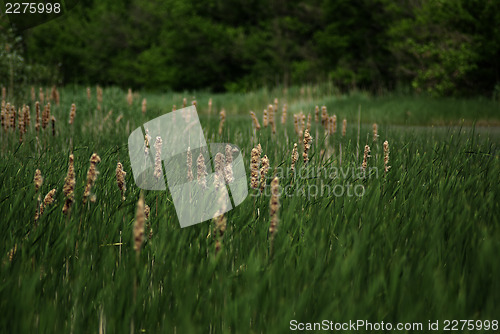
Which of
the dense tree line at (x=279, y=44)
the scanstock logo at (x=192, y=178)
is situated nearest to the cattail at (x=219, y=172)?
the scanstock logo at (x=192, y=178)

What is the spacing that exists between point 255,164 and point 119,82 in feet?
107

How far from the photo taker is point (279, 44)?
26.0m

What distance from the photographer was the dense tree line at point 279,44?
1697 centimetres

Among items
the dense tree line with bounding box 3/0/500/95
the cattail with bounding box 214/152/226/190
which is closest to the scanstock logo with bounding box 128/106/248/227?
the cattail with bounding box 214/152/226/190

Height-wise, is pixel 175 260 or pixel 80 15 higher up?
pixel 80 15

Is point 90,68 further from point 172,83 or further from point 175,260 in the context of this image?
point 175,260

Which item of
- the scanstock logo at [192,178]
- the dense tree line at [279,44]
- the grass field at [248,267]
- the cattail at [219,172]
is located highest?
the dense tree line at [279,44]

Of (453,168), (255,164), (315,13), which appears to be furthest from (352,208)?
(315,13)

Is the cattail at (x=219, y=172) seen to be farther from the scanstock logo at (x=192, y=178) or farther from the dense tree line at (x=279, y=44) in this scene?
the dense tree line at (x=279, y=44)

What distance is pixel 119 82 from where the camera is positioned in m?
33.3

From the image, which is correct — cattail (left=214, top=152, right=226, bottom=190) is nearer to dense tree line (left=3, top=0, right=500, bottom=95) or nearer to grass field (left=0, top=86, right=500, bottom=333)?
grass field (left=0, top=86, right=500, bottom=333)

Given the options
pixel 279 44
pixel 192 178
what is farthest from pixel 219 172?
pixel 279 44

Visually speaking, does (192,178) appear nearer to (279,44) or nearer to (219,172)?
(219,172)

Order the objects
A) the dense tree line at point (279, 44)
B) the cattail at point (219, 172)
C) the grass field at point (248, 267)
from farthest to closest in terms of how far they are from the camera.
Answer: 1. the dense tree line at point (279, 44)
2. the cattail at point (219, 172)
3. the grass field at point (248, 267)
